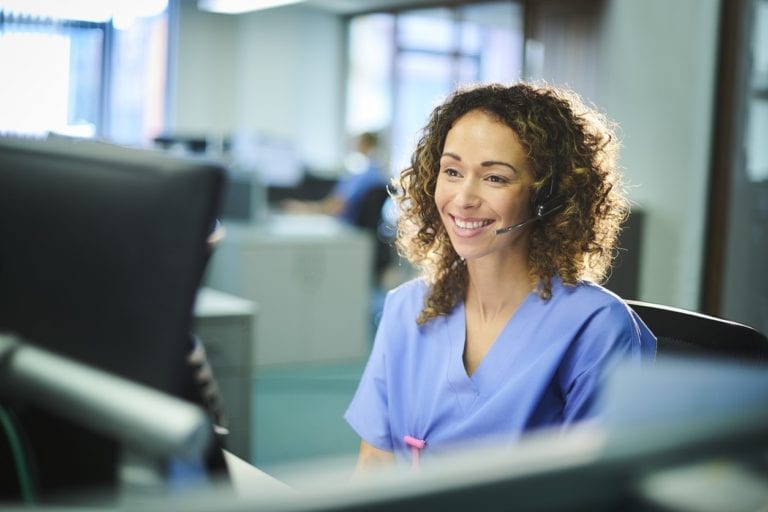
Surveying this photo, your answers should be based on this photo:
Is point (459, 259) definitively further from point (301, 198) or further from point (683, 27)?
point (301, 198)

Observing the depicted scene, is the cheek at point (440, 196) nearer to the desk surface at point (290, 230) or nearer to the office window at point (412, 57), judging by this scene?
the desk surface at point (290, 230)

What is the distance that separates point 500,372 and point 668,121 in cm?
302

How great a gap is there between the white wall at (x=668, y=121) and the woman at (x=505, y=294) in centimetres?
246

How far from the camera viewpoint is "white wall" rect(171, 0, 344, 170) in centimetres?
826

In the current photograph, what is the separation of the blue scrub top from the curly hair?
38 mm

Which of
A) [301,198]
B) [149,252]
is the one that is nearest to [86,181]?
[149,252]

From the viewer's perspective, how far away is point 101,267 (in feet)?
1.75

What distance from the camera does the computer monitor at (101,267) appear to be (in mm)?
521

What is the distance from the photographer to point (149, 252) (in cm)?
Answer: 52

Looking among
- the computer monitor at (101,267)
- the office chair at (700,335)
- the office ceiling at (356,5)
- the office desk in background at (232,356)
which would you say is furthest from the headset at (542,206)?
the office ceiling at (356,5)

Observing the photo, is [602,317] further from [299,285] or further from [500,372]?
[299,285]

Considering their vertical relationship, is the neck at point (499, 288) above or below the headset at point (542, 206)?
below

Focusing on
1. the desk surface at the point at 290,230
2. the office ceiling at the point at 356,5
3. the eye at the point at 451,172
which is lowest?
the desk surface at the point at 290,230

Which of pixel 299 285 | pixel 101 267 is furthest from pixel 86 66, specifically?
pixel 101 267
